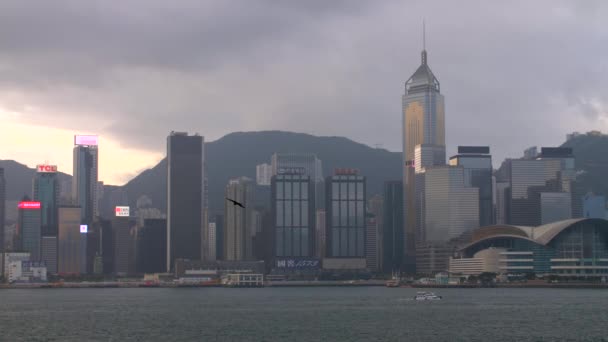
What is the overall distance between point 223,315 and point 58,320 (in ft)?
79.4

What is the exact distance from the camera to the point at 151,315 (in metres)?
149

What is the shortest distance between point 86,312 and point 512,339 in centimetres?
8060

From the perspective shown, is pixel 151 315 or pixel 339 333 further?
pixel 151 315

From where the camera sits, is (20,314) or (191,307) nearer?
(20,314)

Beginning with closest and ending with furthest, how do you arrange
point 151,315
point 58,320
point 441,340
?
point 441,340
point 58,320
point 151,315

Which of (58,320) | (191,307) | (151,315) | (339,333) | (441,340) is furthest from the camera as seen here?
(191,307)

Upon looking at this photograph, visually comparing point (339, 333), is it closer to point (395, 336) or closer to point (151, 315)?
point (395, 336)

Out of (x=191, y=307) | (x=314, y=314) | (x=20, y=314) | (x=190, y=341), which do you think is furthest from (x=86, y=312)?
(x=190, y=341)

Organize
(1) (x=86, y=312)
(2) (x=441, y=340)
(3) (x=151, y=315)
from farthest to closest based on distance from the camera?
(1) (x=86, y=312) < (3) (x=151, y=315) < (2) (x=441, y=340)

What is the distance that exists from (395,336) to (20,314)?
74.5m

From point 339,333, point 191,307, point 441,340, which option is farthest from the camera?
point 191,307

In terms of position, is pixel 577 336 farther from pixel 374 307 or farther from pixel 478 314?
pixel 374 307

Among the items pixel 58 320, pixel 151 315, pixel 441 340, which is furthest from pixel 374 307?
pixel 441 340

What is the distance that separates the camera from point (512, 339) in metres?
104
